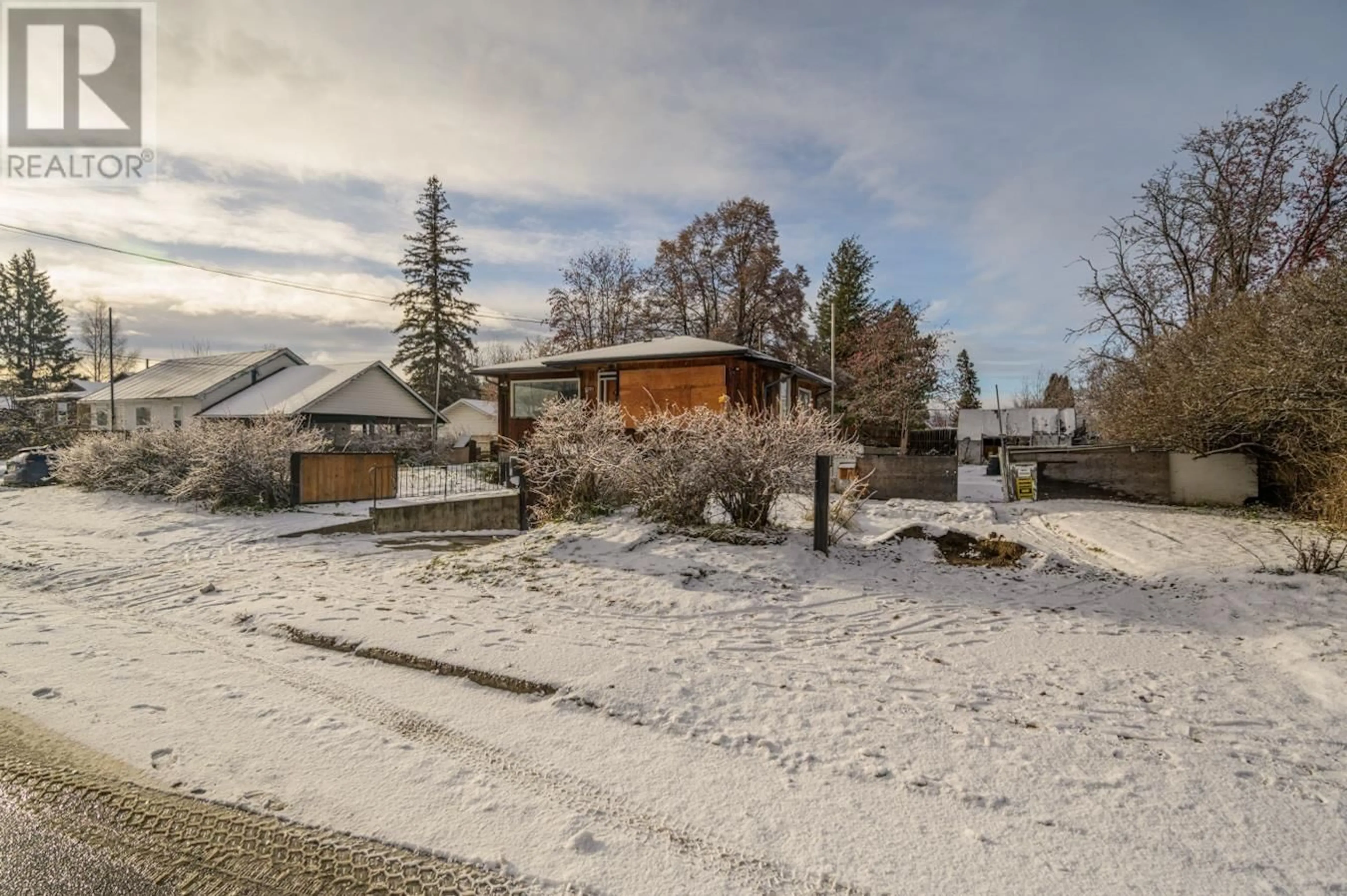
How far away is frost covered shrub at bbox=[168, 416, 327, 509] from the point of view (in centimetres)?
1148

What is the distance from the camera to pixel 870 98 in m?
8.87

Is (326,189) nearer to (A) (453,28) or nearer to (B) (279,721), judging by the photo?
(A) (453,28)

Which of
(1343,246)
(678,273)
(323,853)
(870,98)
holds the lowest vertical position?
(323,853)

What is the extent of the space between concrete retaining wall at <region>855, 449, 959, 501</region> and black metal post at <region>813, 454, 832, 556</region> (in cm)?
814

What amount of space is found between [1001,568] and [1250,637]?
2265 mm

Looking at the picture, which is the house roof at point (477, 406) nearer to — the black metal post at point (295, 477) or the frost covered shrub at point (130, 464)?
the frost covered shrub at point (130, 464)

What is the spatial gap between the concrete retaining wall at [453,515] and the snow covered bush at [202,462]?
1.96 meters

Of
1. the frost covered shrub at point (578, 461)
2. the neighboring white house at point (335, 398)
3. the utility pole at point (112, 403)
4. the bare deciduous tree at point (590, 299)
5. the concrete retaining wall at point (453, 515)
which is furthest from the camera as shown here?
the bare deciduous tree at point (590, 299)

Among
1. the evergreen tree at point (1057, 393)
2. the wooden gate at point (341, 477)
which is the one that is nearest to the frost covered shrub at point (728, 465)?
the wooden gate at point (341, 477)

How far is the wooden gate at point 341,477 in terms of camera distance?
12.1 m

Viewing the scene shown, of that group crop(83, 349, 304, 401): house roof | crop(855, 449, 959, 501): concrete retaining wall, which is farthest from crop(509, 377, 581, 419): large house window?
crop(83, 349, 304, 401): house roof

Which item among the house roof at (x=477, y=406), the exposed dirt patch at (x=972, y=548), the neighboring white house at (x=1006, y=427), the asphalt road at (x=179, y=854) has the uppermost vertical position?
the house roof at (x=477, y=406)

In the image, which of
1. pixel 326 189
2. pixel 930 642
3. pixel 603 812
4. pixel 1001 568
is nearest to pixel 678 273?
pixel 326 189

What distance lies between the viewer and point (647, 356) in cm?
1475
